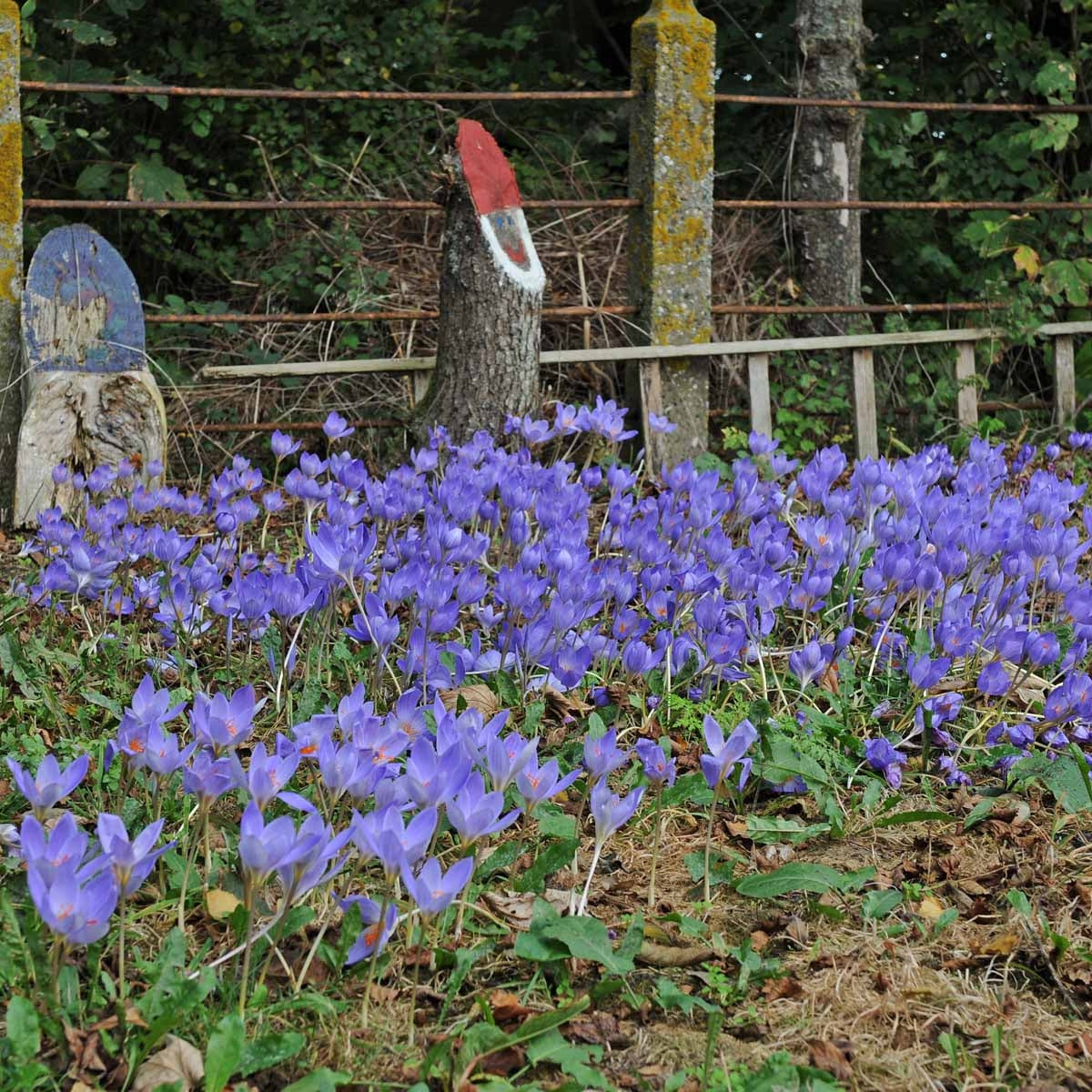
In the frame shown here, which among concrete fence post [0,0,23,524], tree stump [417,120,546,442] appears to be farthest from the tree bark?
concrete fence post [0,0,23,524]

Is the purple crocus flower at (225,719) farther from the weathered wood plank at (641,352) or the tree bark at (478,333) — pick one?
the weathered wood plank at (641,352)

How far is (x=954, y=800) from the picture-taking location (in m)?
2.25

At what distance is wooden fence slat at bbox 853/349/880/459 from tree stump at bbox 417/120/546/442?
5.47ft

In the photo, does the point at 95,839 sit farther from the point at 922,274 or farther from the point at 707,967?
the point at 922,274

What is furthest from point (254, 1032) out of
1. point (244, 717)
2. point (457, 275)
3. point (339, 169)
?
point (339, 169)

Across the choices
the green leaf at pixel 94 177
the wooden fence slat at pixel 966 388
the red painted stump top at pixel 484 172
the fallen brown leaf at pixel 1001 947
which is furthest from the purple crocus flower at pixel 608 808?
the green leaf at pixel 94 177

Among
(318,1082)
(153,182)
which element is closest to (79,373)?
(153,182)

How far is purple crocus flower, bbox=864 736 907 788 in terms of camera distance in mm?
2264

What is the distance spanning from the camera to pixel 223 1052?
133 cm

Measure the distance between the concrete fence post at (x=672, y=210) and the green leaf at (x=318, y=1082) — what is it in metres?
3.72

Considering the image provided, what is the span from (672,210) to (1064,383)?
2146 mm

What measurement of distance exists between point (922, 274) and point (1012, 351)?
0.68 metres

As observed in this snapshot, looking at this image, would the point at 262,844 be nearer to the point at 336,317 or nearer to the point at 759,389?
the point at 336,317

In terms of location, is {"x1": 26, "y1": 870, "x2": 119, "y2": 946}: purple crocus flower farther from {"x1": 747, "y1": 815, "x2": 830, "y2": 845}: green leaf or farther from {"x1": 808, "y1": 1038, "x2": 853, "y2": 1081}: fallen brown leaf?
{"x1": 747, "y1": 815, "x2": 830, "y2": 845}: green leaf
